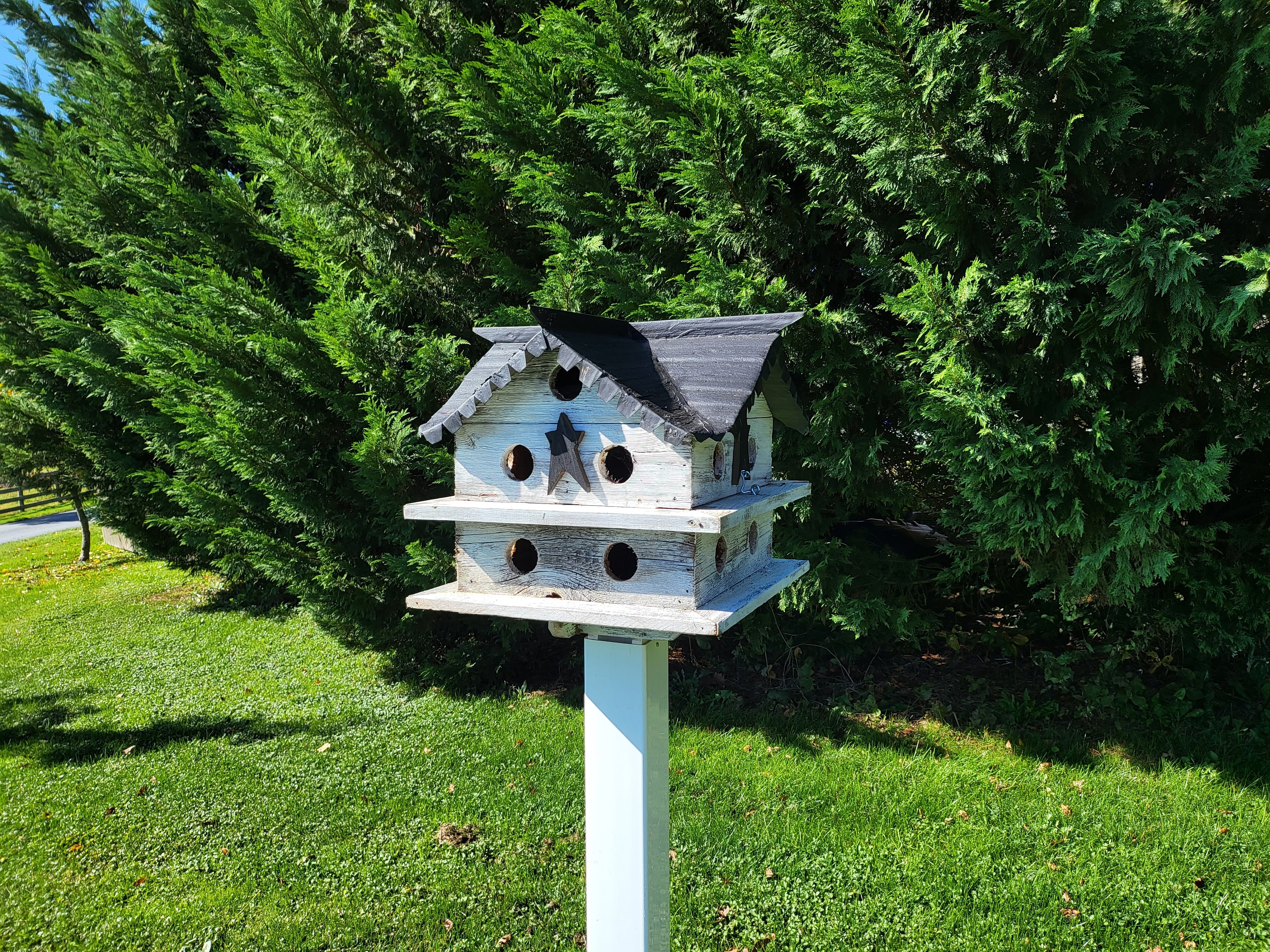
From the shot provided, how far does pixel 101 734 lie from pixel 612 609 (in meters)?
5.53

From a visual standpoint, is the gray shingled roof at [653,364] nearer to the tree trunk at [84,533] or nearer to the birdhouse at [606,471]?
the birdhouse at [606,471]

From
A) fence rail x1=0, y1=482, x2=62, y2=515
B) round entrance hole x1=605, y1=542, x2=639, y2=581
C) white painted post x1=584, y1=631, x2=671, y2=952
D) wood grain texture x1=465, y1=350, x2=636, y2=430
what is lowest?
fence rail x1=0, y1=482, x2=62, y2=515

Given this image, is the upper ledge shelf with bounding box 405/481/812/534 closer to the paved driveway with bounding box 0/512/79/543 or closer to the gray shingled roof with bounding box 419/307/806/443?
the gray shingled roof with bounding box 419/307/806/443

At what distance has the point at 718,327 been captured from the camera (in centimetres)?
218

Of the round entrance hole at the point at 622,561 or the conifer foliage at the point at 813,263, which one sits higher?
the conifer foliage at the point at 813,263

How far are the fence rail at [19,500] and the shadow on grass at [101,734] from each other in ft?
49.2

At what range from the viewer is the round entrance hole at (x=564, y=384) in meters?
1.96

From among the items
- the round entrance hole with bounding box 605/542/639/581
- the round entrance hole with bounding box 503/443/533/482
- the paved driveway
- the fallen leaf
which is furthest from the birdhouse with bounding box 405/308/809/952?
the paved driveway

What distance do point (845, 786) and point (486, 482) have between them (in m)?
3.21

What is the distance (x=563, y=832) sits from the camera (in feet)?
13.2

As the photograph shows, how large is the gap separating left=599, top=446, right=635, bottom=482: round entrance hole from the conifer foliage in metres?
2.16

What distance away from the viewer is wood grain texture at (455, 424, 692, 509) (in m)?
1.83

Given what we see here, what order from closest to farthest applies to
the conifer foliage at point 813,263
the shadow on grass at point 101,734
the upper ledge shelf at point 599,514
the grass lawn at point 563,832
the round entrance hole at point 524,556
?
1. the upper ledge shelf at point 599,514
2. the round entrance hole at point 524,556
3. the grass lawn at point 563,832
4. the conifer foliage at point 813,263
5. the shadow on grass at point 101,734

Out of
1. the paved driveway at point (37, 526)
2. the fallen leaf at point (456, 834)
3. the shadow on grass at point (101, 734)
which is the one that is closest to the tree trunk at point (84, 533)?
the paved driveway at point (37, 526)
